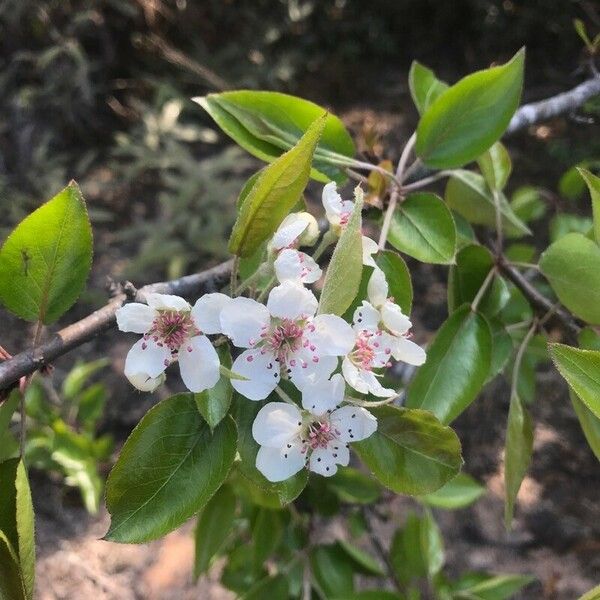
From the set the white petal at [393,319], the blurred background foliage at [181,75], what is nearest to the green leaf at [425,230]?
the white petal at [393,319]

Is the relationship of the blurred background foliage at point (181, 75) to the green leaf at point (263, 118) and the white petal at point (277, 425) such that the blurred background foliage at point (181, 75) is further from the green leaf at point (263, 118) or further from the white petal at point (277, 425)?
the white petal at point (277, 425)

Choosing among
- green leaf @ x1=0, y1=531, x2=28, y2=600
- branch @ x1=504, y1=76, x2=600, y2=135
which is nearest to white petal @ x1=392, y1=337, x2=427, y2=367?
green leaf @ x1=0, y1=531, x2=28, y2=600

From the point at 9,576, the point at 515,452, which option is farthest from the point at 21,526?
the point at 515,452

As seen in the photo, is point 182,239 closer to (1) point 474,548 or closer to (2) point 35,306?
(1) point 474,548

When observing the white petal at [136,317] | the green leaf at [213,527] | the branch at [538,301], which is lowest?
the green leaf at [213,527]

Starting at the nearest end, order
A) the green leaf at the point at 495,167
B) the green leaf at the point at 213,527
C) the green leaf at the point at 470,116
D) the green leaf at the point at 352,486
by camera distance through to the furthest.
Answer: the green leaf at the point at 470,116 → the green leaf at the point at 495,167 → the green leaf at the point at 213,527 → the green leaf at the point at 352,486

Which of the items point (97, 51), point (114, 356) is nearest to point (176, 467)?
point (114, 356)

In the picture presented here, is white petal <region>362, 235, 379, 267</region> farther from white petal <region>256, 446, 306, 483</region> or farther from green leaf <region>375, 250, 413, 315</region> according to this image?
white petal <region>256, 446, 306, 483</region>
